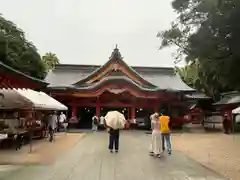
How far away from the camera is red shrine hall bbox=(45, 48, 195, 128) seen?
3225 centimetres

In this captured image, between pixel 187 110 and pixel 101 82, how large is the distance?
33.5ft

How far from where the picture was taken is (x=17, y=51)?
99.8 ft

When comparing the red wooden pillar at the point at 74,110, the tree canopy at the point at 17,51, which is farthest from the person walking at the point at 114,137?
the red wooden pillar at the point at 74,110

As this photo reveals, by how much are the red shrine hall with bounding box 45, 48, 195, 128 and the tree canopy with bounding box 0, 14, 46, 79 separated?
8.92 ft

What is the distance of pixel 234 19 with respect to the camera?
40.8 feet

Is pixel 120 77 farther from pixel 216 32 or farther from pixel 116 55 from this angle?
pixel 216 32

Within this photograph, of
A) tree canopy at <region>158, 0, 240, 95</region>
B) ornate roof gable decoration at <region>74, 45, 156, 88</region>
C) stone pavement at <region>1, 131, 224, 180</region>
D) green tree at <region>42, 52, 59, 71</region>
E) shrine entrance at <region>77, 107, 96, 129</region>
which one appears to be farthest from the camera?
green tree at <region>42, 52, 59, 71</region>

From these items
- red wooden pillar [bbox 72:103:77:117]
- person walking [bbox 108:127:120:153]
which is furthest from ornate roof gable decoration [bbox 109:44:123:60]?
person walking [bbox 108:127:120:153]

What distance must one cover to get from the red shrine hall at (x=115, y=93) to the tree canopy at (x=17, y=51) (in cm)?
272

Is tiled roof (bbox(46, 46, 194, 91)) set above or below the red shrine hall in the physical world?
above

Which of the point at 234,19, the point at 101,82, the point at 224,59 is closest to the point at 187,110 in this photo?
the point at 101,82

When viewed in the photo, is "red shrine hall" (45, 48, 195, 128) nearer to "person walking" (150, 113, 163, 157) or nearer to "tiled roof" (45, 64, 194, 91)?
"tiled roof" (45, 64, 194, 91)

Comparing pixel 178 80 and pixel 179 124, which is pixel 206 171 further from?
pixel 178 80

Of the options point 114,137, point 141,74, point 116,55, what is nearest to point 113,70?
point 116,55
